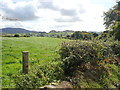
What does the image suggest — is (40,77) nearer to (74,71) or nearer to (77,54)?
(74,71)

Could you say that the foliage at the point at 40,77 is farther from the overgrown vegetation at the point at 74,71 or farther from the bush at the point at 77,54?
the bush at the point at 77,54

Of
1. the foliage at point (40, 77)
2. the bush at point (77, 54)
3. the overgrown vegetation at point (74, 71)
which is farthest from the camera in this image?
the bush at point (77, 54)

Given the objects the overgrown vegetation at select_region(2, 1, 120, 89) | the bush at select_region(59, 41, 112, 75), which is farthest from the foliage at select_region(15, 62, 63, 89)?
the bush at select_region(59, 41, 112, 75)

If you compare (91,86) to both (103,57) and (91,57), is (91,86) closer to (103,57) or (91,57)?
(91,57)

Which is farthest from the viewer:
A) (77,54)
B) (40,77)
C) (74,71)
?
(77,54)

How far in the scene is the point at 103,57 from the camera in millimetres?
8102

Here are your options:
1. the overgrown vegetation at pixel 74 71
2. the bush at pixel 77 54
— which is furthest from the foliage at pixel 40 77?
the bush at pixel 77 54

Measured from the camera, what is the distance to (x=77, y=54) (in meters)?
6.45

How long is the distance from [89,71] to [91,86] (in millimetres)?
999

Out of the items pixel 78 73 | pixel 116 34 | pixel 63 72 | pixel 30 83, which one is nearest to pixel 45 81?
pixel 30 83

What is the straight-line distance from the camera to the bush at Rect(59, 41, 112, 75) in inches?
246

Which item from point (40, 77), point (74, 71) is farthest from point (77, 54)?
point (40, 77)

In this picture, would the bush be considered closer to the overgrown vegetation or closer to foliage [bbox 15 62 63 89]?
the overgrown vegetation

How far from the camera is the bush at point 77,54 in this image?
626 cm
